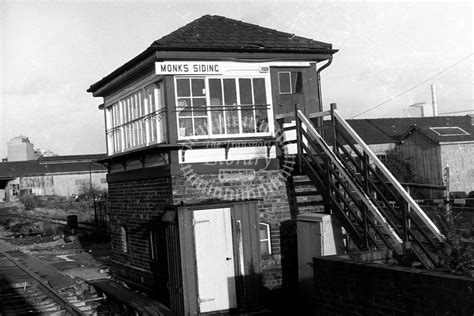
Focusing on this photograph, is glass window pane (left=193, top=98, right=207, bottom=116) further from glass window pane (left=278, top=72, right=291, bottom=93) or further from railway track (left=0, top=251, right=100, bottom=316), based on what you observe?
railway track (left=0, top=251, right=100, bottom=316)

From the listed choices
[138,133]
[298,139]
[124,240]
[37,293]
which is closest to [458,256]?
[298,139]

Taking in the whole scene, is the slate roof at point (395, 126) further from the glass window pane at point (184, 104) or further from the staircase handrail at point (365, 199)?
the staircase handrail at point (365, 199)

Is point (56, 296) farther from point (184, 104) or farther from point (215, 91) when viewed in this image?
point (215, 91)

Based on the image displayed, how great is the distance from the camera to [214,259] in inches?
400

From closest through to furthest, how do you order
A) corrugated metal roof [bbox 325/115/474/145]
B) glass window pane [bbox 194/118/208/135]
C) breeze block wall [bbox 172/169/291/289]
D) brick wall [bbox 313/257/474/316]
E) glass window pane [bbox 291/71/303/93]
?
brick wall [bbox 313/257/474/316] < breeze block wall [bbox 172/169/291/289] < glass window pane [bbox 194/118/208/135] < glass window pane [bbox 291/71/303/93] < corrugated metal roof [bbox 325/115/474/145]

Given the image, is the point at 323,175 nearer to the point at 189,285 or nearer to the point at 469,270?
the point at 189,285

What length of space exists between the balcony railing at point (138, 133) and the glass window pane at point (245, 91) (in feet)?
5.51

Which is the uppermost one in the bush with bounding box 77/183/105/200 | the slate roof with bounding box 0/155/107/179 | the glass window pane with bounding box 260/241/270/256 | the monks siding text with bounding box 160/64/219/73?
the slate roof with bounding box 0/155/107/179

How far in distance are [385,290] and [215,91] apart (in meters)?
6.87

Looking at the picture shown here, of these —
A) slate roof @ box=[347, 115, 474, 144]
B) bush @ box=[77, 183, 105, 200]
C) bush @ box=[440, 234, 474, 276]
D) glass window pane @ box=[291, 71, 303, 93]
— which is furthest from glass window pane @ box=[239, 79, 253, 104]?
bush @ box=[77, 183, 105, 200]

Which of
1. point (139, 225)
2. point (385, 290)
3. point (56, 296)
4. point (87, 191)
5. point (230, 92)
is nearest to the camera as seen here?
point (385, 290)

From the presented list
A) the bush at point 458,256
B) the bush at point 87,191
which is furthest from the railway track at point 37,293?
the bush at point 87,191

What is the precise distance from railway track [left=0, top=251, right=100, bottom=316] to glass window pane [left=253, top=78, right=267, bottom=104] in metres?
5.84

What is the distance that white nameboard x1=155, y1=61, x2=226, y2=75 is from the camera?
11164 millimetres
